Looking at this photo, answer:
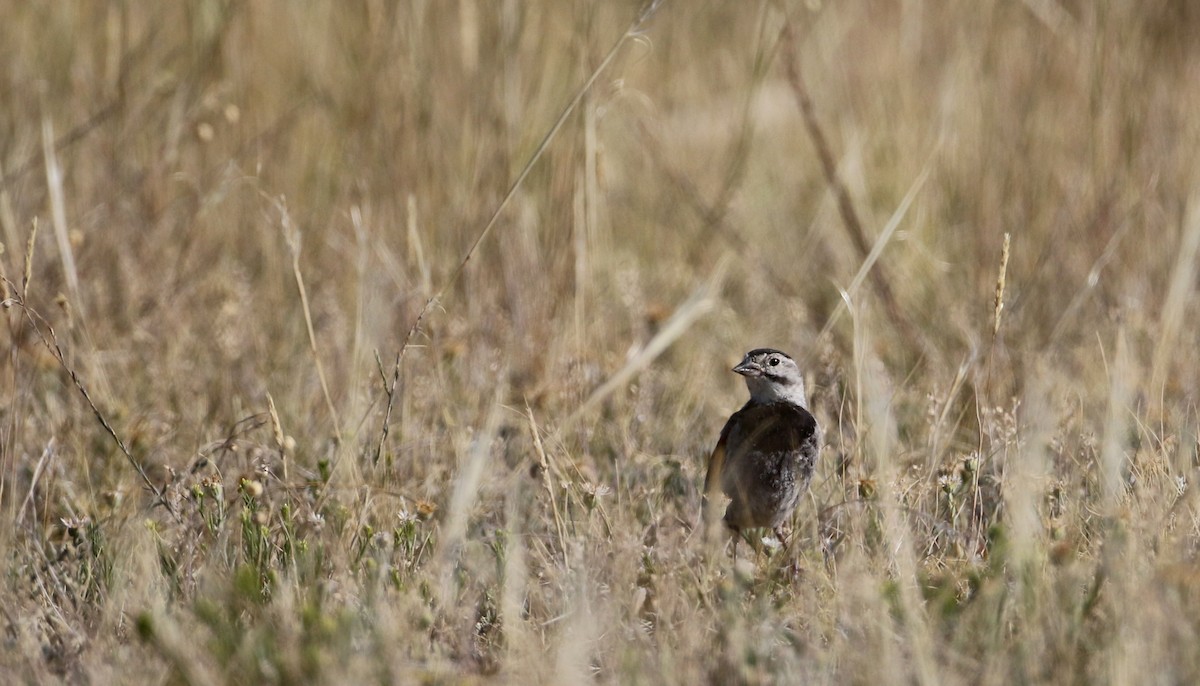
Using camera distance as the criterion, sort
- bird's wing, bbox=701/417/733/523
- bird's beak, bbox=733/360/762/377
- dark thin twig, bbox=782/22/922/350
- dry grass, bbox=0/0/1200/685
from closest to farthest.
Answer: dry grass, bbox=0/0/1200/685, bird's wing, bbox=701/417/733/523, bird's beak, bbox=733/360/762/377, dark thin twig, bbox=782/22/922/350

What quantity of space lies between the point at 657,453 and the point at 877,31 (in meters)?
3.62

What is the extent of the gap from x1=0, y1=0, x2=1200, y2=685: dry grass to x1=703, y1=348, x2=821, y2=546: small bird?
0.12 metres

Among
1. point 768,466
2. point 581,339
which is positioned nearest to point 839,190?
point 581,339

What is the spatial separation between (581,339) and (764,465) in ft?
3.54

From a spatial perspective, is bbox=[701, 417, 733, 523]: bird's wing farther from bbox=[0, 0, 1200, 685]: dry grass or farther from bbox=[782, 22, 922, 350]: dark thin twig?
bbox=[782, 22, 922, 350]: dark thin twig

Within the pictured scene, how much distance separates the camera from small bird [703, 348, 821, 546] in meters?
3.21

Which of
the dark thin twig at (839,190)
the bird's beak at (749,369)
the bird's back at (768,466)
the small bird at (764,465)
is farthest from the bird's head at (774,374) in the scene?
the dark thin twig at (839,190)

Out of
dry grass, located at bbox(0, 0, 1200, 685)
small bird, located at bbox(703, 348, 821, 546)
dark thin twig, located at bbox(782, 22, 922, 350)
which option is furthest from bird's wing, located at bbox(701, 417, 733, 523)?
dark thin twig, located at bbox(782, 22, 922, 350)

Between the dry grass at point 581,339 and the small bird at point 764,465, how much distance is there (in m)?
0.12

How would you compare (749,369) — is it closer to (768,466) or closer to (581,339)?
(768,466)

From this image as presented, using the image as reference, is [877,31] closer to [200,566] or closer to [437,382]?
[437,382]

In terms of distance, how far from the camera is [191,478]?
3547mm

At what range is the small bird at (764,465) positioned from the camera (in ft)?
10.5

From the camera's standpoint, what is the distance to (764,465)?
3201 millimetres
